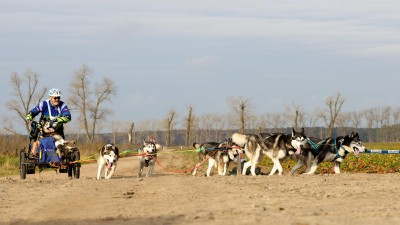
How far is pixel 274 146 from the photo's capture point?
76.1ft

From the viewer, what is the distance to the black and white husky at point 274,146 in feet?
74.9

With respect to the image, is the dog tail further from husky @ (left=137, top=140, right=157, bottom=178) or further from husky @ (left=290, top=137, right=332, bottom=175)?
husky @ (left=137, top=140, right=157, bottom=178)

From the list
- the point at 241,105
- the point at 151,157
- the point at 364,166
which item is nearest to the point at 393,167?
the point at 364,166

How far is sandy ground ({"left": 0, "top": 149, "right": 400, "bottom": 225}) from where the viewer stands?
9508 millimetres

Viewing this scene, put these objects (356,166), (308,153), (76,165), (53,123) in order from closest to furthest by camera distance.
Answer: (53,123)
(76,165)
(308,153)
(356,166)

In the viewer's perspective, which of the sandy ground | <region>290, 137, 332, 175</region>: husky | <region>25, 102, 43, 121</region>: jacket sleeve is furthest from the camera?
<region>290, 137, 332, 175</region>: husky

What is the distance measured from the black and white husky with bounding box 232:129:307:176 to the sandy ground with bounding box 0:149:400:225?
5.80 metres

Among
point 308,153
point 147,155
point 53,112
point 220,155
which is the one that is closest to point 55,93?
point 53,112

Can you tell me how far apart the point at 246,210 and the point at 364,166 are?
23337 millimetres

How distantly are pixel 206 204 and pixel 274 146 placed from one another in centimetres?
1178

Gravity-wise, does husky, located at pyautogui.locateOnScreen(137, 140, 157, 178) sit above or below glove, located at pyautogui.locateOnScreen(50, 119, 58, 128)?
below

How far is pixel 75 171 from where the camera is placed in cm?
2166

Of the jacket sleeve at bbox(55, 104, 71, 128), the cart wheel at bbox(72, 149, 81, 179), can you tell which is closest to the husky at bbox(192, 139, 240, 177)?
the cart wheel at bbox(72, 149, 81, 179)

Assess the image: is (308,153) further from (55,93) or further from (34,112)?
(34,112)
